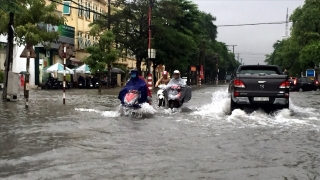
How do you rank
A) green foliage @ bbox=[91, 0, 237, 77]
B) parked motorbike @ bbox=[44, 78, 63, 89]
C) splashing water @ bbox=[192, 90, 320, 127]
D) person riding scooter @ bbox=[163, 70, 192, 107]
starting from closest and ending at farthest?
1. splashing water @ bbox=[192, 90, 320, 127]
2. person riding scooter @ bbox=[163, 70, 192, 107]
3. parked motorbike @ bbox=[44, 78, 63, 89]
4. green foliage @ bbox=[91, 0, 237, 77]

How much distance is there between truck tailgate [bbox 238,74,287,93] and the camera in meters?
14.8

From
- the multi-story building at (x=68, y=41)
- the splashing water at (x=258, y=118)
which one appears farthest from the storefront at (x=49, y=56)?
the splashing water at (x=258, y=118)

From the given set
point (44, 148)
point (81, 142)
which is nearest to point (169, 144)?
point (81, 142)

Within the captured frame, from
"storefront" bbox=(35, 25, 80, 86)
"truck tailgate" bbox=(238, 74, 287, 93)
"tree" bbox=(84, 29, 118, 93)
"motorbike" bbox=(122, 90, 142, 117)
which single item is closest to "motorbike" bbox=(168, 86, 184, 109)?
"motorbike" bbox=(122, 90, 142, 117)

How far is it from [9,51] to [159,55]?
34.7m

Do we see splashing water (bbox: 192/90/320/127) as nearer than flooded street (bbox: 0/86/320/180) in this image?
No

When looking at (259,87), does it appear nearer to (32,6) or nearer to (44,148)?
(44,148)

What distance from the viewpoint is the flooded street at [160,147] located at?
7141mm

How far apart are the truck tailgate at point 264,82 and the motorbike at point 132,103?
3339 millimetres

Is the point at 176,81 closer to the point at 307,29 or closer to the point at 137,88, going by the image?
the point at 137,88

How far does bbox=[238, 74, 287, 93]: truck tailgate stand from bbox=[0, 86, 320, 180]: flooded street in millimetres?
798

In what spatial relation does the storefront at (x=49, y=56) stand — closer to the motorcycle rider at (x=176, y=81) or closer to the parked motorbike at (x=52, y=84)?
the parked motorbike at (x=52, y=84)

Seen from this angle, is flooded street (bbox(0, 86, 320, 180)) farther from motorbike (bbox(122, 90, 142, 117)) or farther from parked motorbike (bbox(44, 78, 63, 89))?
parked motorbike (bbox(44, 78, 63, 89))

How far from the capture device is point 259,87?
1489cm
